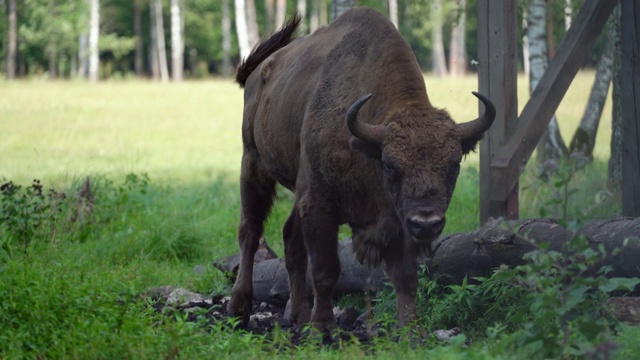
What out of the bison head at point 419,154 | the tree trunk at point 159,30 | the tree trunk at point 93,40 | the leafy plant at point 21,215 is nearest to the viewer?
the bison head at point 419,154

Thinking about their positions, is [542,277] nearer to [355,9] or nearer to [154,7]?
[355,9]

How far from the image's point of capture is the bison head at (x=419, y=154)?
558cm

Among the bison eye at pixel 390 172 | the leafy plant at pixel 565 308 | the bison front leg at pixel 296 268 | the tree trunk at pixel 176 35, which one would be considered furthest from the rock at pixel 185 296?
the tree trunk at pixel 176 35

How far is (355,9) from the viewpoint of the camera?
287 inches

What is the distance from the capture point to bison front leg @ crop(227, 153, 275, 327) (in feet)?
24.3

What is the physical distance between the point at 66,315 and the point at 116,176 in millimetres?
11099

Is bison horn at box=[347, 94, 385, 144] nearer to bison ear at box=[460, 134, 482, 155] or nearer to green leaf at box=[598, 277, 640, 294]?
bison ear at box=[460, 134, 482, 155]

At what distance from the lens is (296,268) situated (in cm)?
Answer: 729

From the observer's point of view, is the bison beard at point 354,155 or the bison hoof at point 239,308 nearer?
the bison beard at point 354,155

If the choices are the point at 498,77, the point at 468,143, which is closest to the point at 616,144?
the point at 498,77

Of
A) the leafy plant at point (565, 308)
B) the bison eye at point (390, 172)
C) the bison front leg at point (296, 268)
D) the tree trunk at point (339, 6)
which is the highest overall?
the tree trunk at point (339, 6)

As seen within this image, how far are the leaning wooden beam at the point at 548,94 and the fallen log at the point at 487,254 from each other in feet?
3.09

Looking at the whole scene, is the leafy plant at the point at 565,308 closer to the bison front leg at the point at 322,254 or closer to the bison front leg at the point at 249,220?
the bison front leg at the point at 322,254

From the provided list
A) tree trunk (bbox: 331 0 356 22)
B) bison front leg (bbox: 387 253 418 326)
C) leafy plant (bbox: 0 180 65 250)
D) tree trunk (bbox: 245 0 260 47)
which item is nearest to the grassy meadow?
leafy plant (bbox: 0 180 65 250)
